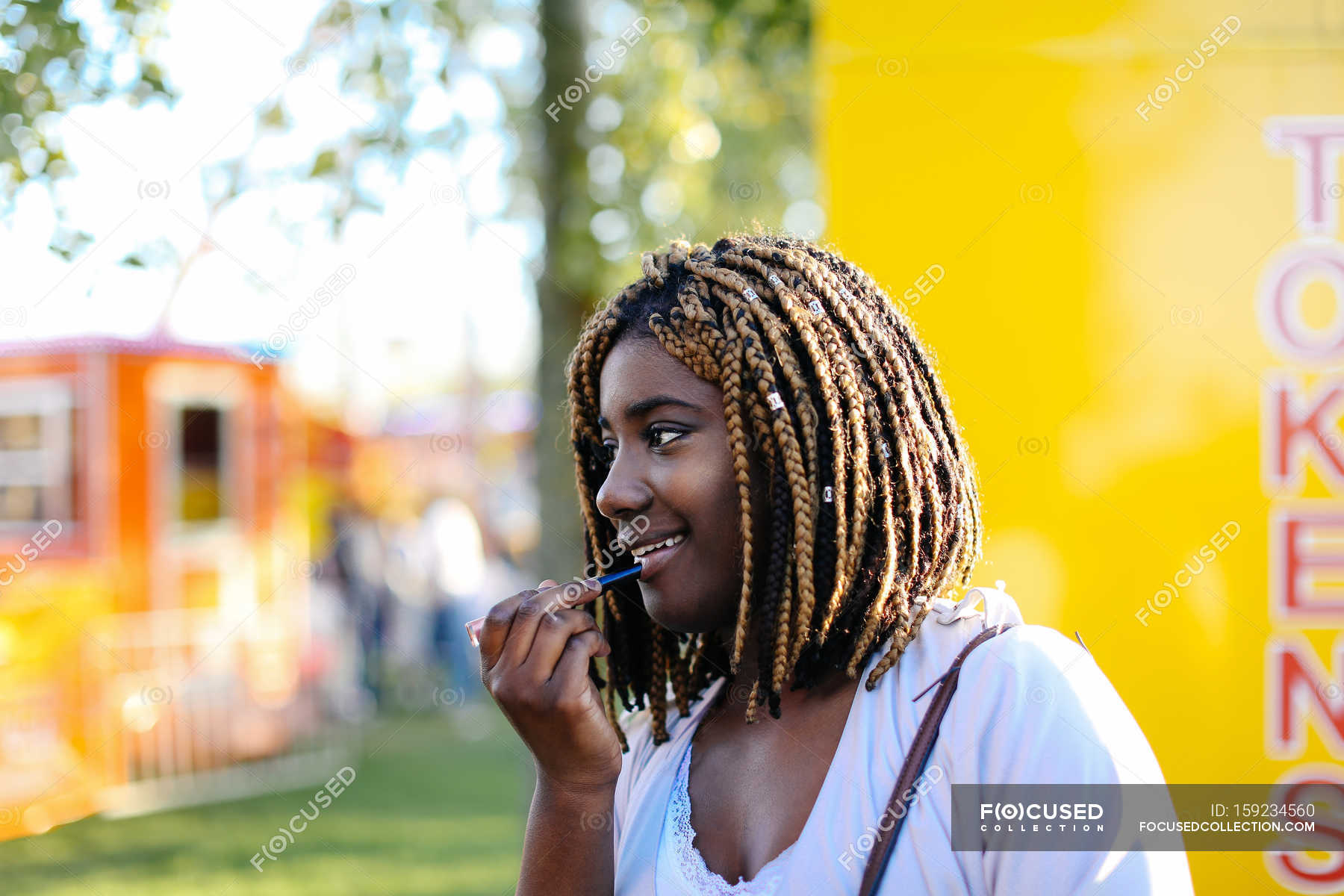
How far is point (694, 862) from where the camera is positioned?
176cm

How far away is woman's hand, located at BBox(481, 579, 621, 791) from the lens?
1.80 m

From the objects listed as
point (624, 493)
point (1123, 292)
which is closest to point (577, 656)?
point (624, 493)

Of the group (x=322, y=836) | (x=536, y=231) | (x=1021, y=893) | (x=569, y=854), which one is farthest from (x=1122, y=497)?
(x=322, y=836)

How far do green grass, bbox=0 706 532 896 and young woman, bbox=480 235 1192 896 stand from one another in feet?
9.34

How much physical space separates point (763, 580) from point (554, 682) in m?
0.39

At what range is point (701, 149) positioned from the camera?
6.36 metres

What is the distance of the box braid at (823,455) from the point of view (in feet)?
5.81

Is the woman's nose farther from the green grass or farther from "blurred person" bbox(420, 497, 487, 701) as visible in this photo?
"blurred person" bbox(420, 497, 487, 701)

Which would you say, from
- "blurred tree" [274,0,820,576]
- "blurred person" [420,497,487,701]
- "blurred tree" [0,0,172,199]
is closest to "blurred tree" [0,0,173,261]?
"blurred tree" [0,0,172,199]

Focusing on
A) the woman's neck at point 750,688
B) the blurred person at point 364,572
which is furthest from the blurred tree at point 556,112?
the blurred person at point 364,572

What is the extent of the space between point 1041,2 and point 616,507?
1.81 metres

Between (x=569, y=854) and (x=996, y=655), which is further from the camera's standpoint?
(x=569, y=854)

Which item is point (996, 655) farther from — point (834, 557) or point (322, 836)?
point (322, 836)

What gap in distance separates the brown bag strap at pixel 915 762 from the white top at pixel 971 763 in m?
0.01
